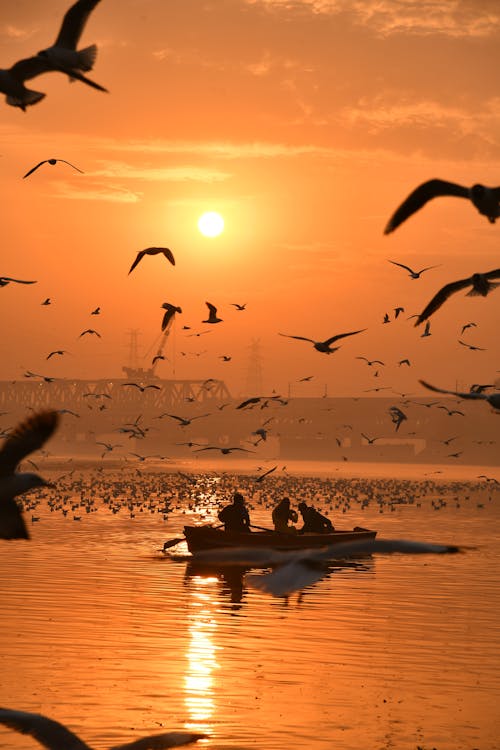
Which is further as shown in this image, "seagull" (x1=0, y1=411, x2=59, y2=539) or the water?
the water

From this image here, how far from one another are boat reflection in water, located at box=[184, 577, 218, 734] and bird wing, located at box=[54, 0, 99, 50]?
9.28 meters

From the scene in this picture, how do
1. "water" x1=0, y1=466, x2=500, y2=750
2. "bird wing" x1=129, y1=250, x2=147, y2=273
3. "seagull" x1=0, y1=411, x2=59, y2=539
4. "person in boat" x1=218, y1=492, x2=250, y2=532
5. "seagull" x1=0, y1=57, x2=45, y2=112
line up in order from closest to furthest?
1. "seagull" x1=0, y1=411, x2=59, y2=539
2. "seagull" x1=0, y1=57, x2=45, y2=112
3. "water" x1=0, y1=466, x2=500, y2=750
4. "bird wing" x1=129, y1=250, x2=147, y2=273
5. "person in boat" x1=218, y1=492, x2=250, y2=532

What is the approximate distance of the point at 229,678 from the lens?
2050 cm

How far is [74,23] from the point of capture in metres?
14.6

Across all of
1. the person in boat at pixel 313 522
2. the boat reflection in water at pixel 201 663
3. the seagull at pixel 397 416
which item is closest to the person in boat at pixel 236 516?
the person in boat at pixel 313 522

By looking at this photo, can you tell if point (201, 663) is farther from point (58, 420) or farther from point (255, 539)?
point (255, 539)

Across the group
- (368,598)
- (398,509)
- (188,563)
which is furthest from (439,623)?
(398,509)

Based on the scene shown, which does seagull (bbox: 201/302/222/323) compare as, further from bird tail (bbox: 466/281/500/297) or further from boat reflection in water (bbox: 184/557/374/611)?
bird tail (bbox: 466/281/500/297)

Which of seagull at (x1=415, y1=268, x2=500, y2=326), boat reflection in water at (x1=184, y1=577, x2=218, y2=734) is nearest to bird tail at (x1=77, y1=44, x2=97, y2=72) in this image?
seagull at (x1=415, y1=268, x2=500, y2=326)

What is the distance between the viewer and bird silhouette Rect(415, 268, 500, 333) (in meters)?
14.7

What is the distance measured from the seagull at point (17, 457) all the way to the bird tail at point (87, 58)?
418cm

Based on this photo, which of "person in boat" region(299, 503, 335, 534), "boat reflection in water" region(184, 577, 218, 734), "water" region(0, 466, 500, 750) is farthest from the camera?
"person in boat" region(299, 503, 335, 534)

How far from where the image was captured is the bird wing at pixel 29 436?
1154cm

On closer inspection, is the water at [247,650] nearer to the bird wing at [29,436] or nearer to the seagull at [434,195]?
the bird wing at [29,436]
